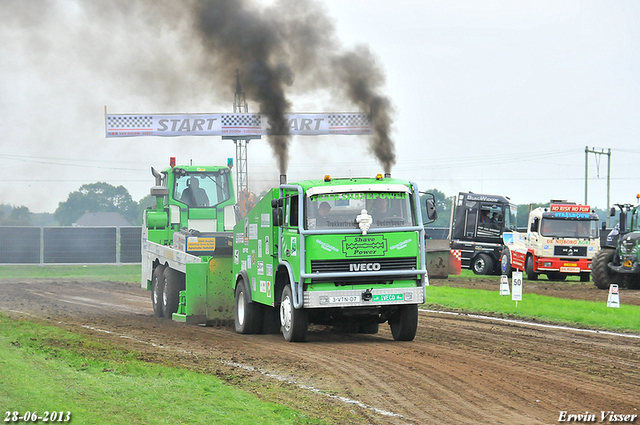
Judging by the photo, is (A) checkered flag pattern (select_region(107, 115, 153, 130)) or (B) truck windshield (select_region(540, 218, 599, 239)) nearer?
(B) truck windshield (select_region(540, 218, 599, 239))

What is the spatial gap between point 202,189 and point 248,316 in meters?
6.03

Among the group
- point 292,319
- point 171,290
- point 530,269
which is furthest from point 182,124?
point 292,319

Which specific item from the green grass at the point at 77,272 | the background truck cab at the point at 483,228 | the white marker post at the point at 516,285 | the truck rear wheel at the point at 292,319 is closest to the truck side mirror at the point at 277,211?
the truck rear wheel at the point at 292,319

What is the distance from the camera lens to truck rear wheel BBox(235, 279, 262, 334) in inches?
597

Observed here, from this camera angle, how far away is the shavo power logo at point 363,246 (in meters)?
12.8

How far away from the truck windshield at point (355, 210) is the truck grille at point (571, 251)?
21.1 metres

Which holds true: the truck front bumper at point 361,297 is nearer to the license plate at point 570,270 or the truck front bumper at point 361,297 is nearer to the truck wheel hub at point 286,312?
the truck wheel hub at point 286,312

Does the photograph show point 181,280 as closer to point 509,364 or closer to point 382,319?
point 382,319

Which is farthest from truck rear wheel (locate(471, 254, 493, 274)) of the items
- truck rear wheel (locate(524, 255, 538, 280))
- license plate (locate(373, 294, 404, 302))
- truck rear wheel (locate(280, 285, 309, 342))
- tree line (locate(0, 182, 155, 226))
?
tree line (locate(0, 182, 155, 226))

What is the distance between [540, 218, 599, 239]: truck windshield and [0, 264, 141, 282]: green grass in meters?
17.9

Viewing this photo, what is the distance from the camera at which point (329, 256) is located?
41.8ft

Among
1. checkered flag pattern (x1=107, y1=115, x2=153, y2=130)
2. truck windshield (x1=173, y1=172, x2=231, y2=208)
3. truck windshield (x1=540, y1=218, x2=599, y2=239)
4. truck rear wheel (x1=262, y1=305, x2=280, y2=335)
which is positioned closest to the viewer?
truck rear wheel (x1=262, y1=305, x2=280, y2=335)

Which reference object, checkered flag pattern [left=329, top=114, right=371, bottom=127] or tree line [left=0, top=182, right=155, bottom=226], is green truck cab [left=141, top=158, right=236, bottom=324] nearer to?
checkered flag pattern [left=329, top=114, right=371, bottom=127]

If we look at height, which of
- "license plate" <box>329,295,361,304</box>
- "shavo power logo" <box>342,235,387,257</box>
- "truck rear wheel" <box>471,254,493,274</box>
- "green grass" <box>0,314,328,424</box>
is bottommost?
"truck rear wheel" <box>471,254,493,274</box>
